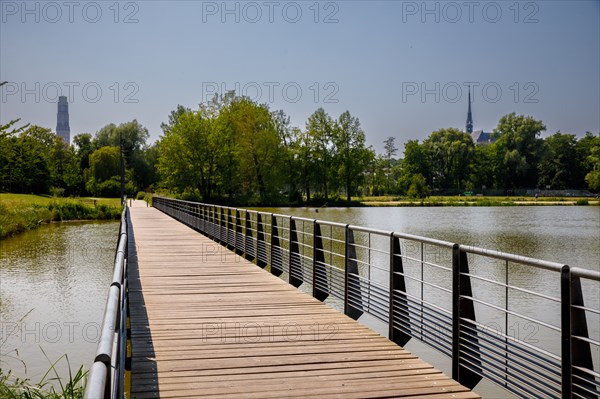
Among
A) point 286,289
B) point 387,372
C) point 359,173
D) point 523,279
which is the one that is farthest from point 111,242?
point 359,173

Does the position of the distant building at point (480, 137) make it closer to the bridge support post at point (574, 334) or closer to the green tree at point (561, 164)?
the green tree at point (561, 164)

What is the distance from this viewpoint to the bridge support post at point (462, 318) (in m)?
4.96

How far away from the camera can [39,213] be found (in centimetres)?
4141

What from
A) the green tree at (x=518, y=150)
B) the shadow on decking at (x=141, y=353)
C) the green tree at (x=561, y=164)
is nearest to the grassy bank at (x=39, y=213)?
the shadow on decking at (x=141, y=353)

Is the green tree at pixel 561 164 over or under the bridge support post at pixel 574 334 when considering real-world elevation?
over

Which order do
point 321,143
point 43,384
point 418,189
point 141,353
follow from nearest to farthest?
point 141,353 → point 43,384 → point 321,143 → point 418,189

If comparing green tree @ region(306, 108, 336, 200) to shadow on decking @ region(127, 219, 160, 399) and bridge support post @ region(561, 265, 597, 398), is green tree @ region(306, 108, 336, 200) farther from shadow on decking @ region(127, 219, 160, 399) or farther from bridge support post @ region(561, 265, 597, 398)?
bridge support post @ region(561, 265, 597, 398)

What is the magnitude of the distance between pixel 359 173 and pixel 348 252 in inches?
3067

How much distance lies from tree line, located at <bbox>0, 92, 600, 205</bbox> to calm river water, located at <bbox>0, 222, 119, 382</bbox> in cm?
2417

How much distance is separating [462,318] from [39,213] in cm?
4092

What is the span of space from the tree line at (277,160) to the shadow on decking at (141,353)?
40906 mm

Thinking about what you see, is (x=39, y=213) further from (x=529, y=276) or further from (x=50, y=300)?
(x=529, y=276)

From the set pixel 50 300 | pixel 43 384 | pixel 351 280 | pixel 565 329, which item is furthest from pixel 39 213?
pixel 565 329

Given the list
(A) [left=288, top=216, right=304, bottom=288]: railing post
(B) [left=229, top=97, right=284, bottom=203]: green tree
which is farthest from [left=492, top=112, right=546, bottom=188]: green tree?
(A) [left=288, top=216, right=304, bottom=288]: railing post
